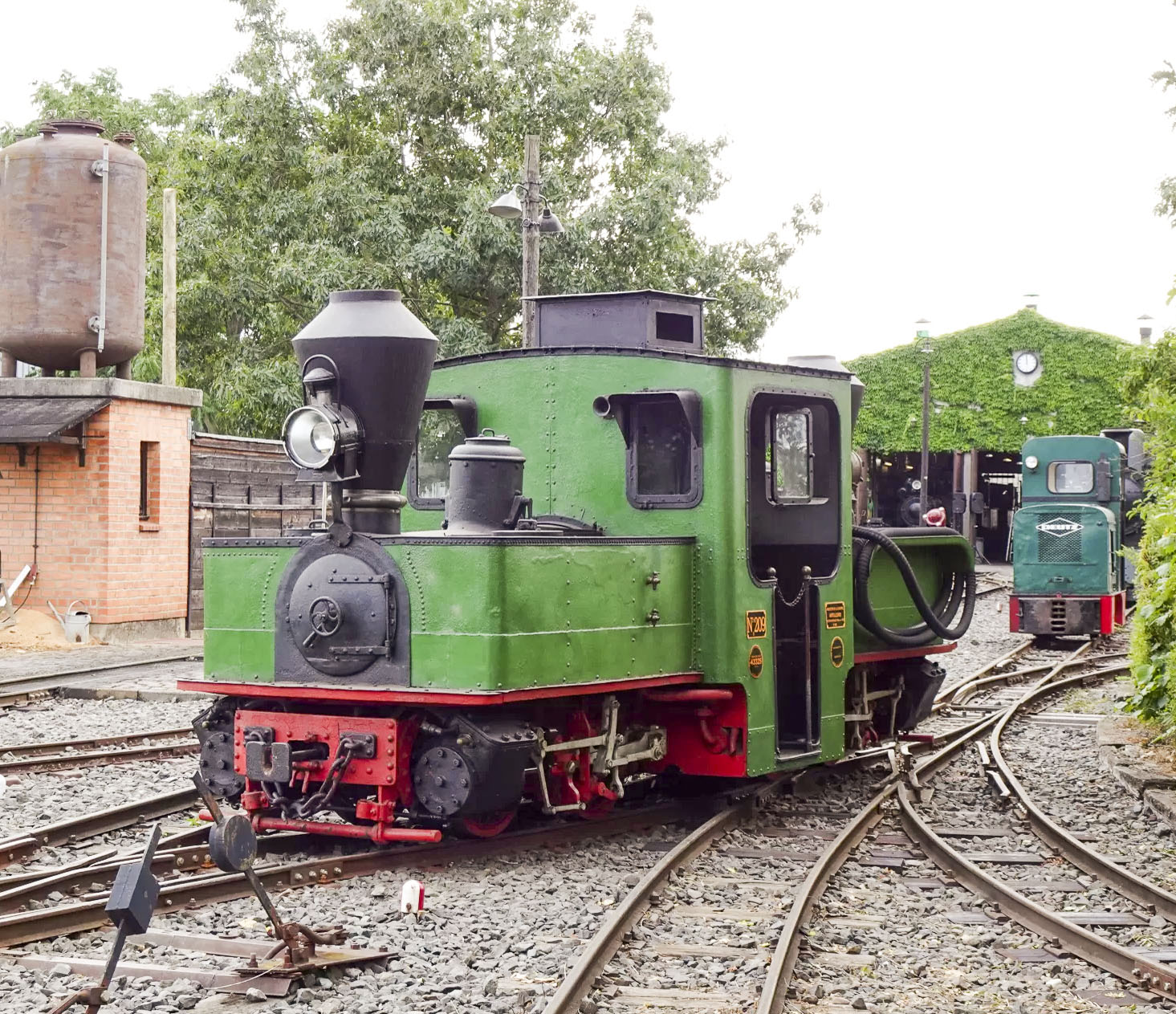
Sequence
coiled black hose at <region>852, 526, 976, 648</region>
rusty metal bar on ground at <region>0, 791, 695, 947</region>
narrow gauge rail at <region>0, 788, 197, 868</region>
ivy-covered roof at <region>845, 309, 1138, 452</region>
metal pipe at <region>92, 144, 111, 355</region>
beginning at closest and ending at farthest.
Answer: rusty metal bar on ground at <region>0, 791, 695, 947</region> → narrow gauge rail at <region>0, 788, 197, 868</region> → coiled black hose at <region>852, 526, 976, 648</region> → metal pipe at <region>92, 144, 111, 355</region> → ivy-covered roof at <region>845, 309, 1138, 452</region>

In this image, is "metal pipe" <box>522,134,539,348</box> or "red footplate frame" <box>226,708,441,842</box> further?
"metal pipe" <box>522,134,539,348</box>

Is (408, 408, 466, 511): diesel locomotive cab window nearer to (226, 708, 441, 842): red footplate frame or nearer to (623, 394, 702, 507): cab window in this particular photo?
(623, 394, 702, 507): cab window

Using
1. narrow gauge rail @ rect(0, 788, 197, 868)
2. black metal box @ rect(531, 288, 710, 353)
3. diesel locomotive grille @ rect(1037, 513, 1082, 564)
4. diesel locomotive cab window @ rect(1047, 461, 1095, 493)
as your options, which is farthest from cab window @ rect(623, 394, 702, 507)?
diesel locomotive cab window @ rect(1047, 461, 1095, 493)

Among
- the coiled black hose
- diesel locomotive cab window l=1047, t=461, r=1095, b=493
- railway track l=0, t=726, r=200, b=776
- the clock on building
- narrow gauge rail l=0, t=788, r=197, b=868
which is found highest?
the clock on building

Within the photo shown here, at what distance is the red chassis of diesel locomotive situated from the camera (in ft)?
22.0

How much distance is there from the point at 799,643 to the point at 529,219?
8.38 m

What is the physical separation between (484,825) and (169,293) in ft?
48.7

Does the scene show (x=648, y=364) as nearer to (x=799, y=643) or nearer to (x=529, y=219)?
(x=799, y=643)

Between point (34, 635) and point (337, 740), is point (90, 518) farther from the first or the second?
point (337, 740)

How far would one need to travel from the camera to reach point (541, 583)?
688 centimetres

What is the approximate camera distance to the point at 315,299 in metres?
25.1

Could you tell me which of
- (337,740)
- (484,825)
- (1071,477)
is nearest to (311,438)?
(337,740)

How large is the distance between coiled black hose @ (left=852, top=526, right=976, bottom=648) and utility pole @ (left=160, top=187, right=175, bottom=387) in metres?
12.6

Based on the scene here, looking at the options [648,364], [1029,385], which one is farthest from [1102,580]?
[1029,385]
